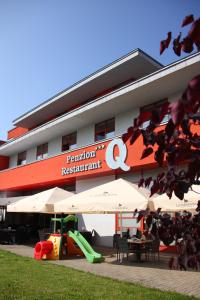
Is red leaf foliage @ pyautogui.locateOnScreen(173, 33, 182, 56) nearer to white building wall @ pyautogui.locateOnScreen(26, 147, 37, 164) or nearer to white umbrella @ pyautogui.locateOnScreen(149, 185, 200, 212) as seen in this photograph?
white umbrella @ pyautogui.locateOnScreen(149, 185, 200, 212)

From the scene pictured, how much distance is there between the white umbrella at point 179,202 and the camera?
32.0 feet

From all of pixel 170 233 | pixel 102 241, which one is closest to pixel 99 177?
pixel 102 241

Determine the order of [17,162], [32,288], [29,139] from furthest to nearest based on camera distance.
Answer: [17,162] < [29,139] < [32,288]

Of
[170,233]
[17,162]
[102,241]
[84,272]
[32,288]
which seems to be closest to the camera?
[170,233]

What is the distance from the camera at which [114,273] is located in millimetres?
10672

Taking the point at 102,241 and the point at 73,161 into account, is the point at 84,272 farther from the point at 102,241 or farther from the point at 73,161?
the point at 73,161

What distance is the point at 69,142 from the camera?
25.3 metres

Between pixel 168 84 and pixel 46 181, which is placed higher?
pixel 168 84

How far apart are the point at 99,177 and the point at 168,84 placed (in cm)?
670

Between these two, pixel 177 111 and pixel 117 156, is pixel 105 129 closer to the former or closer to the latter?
pixel 117 156

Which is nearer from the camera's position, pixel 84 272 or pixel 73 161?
pixel 84 272

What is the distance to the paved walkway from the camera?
8.95 m

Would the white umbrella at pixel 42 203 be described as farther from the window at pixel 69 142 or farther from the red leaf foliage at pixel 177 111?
the red leaf foliage at pixel 177 111

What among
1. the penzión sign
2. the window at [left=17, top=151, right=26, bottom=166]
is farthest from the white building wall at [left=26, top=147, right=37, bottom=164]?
the penzión sign
